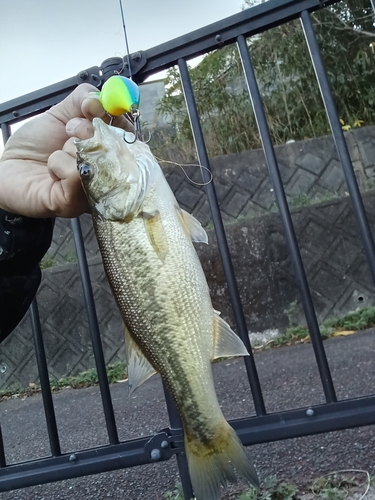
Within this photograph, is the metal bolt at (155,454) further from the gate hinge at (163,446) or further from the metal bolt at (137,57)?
the metal bolt at (137,57)

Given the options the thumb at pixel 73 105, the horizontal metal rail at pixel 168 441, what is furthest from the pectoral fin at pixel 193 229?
the horizontal metal rail at pixel 168 441

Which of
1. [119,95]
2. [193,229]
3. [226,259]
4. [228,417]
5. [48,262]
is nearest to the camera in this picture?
[119,95]

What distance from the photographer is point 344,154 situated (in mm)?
1726

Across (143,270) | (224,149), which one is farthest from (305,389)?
(224,149)

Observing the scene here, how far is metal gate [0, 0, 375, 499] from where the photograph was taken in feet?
5.38

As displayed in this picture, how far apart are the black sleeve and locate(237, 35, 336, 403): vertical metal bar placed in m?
0.89

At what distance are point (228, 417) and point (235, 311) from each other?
139 centimetres

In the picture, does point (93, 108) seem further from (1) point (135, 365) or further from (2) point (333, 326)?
(2) point (333, 326)

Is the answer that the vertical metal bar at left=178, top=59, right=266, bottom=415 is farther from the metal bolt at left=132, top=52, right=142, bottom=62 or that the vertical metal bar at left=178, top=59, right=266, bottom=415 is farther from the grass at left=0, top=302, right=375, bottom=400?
the grass at left=0, top=302, right=375, bottom=400

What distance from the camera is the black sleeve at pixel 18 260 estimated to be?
1.61 m

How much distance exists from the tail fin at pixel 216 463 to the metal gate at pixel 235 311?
0.38 m

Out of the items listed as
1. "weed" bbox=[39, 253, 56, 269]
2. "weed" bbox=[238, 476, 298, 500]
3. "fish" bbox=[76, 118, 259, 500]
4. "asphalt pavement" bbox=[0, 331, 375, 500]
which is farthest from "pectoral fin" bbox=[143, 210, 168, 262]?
"weed" bbox=[39, 253, 56, 269]

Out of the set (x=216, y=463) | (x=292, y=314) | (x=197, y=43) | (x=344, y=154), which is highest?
(x=197, y=43)

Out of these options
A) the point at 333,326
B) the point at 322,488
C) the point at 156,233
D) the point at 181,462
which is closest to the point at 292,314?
the point at 333,326
